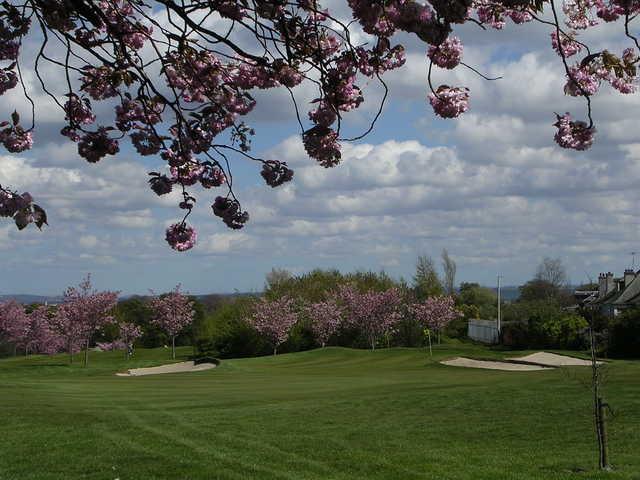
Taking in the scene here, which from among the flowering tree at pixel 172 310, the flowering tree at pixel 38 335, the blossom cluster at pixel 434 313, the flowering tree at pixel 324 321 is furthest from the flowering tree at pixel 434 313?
the flowering tree at pixel 38 335

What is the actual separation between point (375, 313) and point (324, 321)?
13.4 feet

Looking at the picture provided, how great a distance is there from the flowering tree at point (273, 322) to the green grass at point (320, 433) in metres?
36.7

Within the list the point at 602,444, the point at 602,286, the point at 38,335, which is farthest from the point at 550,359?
the point at 38,335

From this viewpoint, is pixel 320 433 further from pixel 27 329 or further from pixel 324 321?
pixel 27 329

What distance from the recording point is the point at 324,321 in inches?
2657

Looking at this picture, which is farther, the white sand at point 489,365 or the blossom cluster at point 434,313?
the blossom cluster at point 434,313

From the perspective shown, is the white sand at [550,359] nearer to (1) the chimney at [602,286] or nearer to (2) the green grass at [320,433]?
(2) the green grass at [320,433]

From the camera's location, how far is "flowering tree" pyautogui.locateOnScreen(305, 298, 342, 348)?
67500mm

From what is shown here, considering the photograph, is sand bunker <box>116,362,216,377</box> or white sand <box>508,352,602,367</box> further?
sand bunker <box>116,362,216,377</box>

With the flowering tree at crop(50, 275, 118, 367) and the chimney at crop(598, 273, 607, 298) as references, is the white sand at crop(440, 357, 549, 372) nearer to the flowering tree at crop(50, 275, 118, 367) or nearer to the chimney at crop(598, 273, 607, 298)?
the flowering tree at crop(50, 275, 118, 367)

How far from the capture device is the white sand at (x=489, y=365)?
39612mm

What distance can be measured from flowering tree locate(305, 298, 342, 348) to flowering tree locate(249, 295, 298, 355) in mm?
1756

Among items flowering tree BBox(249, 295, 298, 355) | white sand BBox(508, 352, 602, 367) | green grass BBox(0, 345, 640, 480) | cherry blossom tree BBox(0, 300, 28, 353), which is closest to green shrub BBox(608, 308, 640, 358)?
white sand BBox(508, 352, 602, 367)

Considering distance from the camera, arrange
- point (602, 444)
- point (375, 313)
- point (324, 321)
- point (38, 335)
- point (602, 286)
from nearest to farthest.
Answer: point (602, 444), point (375, 313), point (324, 321), point (602, 286), point (38, 335)
